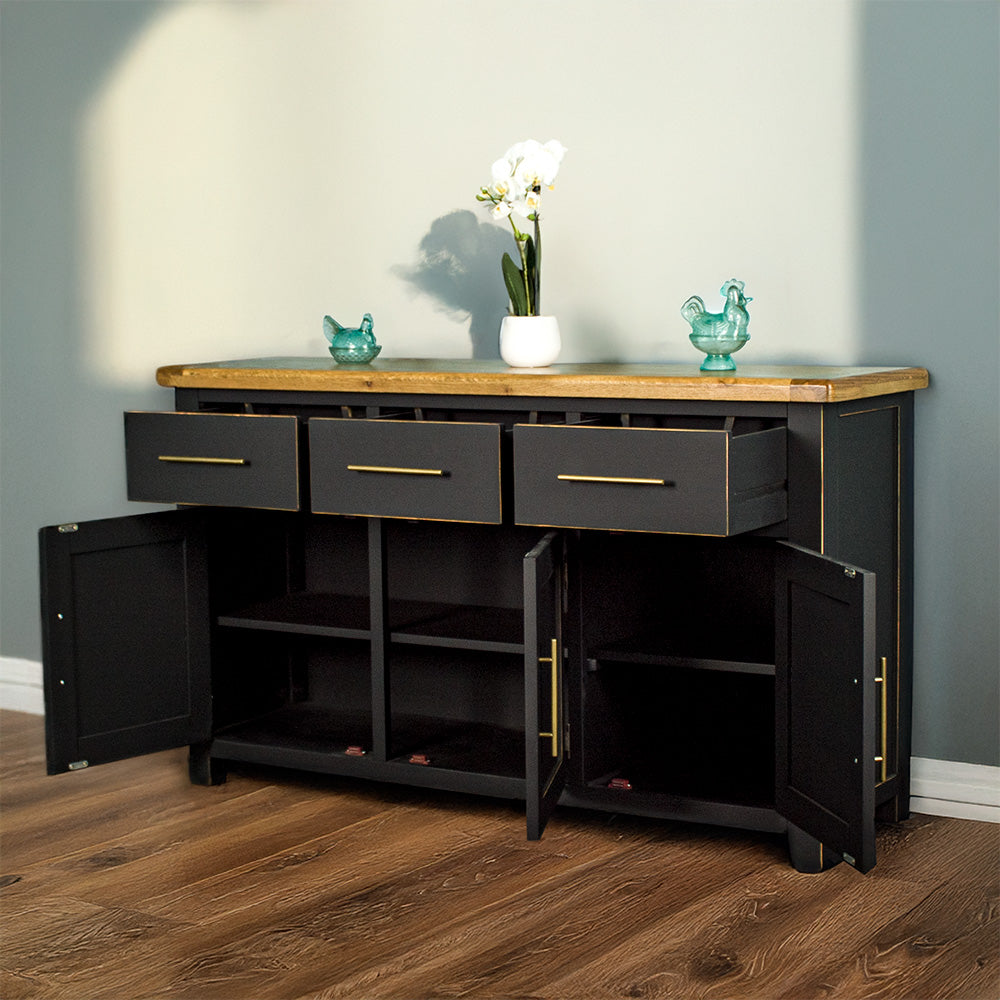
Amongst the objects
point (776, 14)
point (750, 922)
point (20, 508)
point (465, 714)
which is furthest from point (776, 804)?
point (20, 508)

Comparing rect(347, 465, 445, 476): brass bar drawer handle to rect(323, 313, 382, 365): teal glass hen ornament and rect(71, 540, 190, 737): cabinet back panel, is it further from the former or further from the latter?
rect(71, 540, 190, 737): cabinet back panel

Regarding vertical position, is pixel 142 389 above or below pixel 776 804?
above

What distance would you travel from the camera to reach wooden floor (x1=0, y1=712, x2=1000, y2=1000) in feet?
6.94

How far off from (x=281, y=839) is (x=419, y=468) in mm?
796

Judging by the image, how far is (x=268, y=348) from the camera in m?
3.59

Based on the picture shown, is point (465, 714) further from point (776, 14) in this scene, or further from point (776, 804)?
point (776, 14)

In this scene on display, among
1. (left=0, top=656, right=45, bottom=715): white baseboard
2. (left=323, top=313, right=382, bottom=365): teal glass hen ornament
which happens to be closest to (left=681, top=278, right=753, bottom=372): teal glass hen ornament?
(left=323, top=313, right=382, bottom=365): teal glass hen ornament

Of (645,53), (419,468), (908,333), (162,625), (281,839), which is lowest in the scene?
(281,839)

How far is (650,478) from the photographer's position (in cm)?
245

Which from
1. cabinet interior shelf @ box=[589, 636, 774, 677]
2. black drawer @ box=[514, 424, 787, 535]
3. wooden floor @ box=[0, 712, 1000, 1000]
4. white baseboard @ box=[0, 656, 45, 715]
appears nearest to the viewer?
wooden floor @ box=[0, 712, 1000, 1000]

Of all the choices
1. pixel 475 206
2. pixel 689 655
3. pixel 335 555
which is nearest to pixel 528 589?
pixel 689 655

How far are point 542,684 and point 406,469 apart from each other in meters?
0.52

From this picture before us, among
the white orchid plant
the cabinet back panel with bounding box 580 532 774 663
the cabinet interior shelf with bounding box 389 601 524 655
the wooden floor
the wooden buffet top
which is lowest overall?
the wooden floor

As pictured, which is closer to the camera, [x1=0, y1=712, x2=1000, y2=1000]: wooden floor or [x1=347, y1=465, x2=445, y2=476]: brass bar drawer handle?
[x1=0, y1=712, x2=1000, y2=1000]: wooden floor
